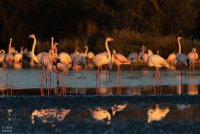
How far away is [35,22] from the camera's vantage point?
173 ft

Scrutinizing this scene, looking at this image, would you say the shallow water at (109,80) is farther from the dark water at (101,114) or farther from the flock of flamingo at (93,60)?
the dark water at (101,114)

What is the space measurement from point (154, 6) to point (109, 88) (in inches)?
1162

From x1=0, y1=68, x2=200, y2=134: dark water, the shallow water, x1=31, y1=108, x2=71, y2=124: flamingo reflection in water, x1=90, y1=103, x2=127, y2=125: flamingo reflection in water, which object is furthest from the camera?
the shallow water

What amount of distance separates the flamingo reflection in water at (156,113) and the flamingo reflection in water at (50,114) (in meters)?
1.84

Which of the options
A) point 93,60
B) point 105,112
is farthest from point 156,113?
point 93,60

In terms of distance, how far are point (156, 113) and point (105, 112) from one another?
3.81 feet

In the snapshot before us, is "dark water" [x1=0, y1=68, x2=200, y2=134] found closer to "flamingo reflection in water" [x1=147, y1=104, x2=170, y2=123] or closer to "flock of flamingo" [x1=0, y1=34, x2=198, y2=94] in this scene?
"flamingo reflection in water" [x1=147, y1=104, x2=170, y2=123]

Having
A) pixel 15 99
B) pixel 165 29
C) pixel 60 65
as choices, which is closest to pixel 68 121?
pixel 15 99

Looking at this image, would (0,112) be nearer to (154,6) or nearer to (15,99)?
(15,99)

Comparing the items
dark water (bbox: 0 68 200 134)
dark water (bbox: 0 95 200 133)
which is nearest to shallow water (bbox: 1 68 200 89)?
dark water (bbox: 0 68 200 134)

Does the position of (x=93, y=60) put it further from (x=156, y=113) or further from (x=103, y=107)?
(x=156, y=113)

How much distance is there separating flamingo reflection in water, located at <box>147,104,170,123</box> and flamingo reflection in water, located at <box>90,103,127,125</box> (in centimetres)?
78

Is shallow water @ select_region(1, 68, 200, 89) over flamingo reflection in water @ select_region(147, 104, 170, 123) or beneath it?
over

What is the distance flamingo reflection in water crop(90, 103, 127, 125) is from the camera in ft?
45.2
